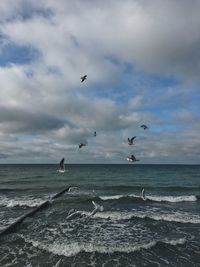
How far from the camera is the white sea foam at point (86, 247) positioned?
16.4 m

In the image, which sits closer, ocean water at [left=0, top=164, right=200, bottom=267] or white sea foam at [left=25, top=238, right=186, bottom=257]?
ocean water at [left=0, top=164, right=200, bottom=267]

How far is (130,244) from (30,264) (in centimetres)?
549

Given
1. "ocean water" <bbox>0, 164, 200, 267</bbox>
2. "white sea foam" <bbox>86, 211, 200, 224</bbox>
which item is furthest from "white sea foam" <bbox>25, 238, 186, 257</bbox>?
"white sea foam" <bbox>86, 211, 200, 224</bbox>

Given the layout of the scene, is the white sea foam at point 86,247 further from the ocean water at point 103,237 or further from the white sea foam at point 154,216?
the white sea foam at point 154,216

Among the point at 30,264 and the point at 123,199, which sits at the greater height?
the point at 123,199

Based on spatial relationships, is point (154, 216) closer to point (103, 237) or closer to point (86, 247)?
point (103, 237)

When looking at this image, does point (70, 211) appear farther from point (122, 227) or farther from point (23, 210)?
point (122, 227)

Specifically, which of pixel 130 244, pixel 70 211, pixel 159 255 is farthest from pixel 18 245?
pixel 70 211

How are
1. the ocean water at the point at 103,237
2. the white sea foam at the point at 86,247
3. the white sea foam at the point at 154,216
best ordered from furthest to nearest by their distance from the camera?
the white sea foam at the point at 154,216 < the white sea foam at the point at 86,247 < the ocean water at the point at 103,237

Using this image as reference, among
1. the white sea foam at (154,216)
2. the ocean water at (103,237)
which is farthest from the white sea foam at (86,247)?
the white sea foam at (154,216)

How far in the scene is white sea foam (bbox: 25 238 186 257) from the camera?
16422 millimetres

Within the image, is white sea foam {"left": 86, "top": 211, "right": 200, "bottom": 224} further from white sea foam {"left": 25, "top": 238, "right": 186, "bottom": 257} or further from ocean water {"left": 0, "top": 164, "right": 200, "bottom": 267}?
white sea foam {"left": 25, "top": 238, "right": 186, "bottom": 257}

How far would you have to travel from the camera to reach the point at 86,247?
55.4ft

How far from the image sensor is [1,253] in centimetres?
A: 1597
